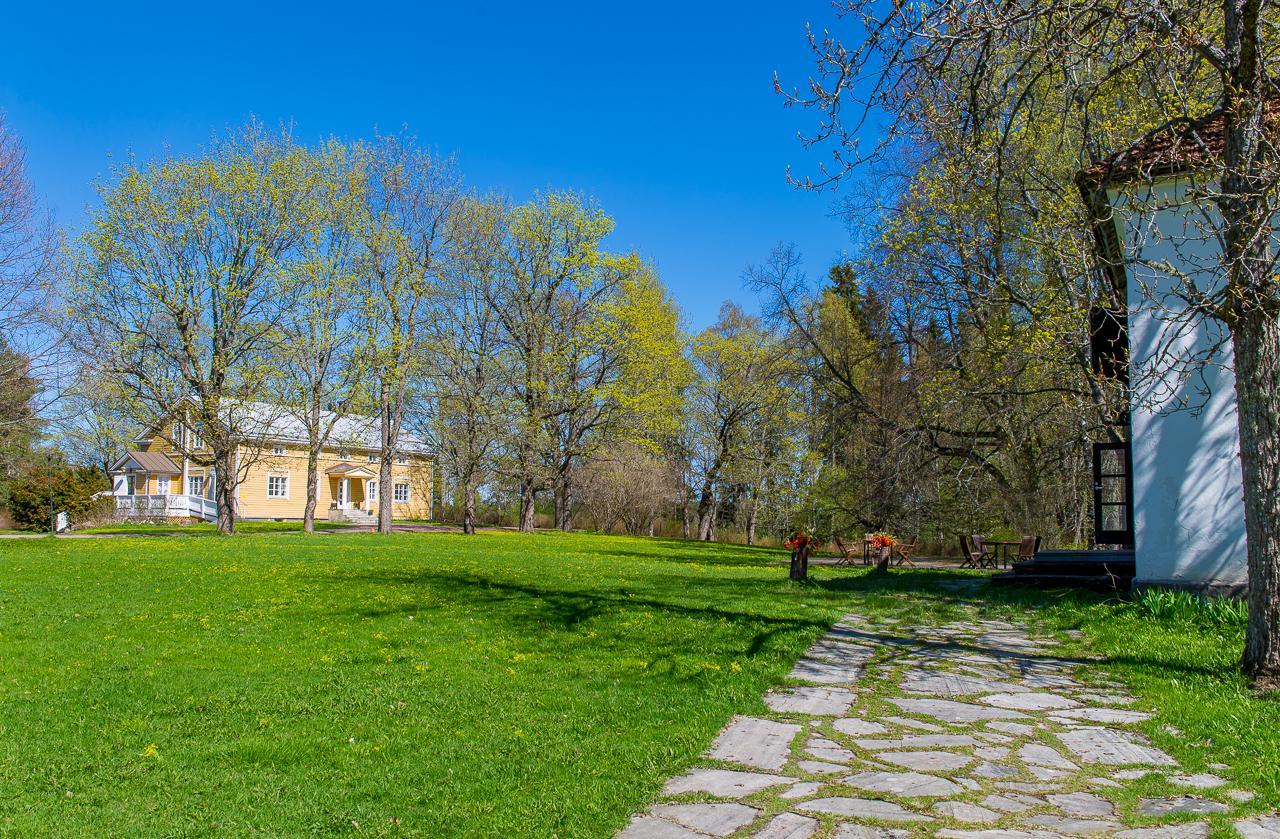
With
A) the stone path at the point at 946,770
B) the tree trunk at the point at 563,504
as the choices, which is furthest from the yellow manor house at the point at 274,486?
the stone path at the point at 946,770

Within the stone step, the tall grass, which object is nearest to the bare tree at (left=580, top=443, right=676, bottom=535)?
the stone step

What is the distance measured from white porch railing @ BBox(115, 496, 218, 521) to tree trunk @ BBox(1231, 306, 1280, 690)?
3962cm

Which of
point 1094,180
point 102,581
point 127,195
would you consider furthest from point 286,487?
point 1094,180

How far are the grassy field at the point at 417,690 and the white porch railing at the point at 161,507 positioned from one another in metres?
29.8

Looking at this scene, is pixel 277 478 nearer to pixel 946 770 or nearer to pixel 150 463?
pixel 150 463

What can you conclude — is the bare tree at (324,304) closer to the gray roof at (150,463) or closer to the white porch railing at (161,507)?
the white porch railing at (161,507)

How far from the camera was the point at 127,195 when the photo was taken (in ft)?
83.4

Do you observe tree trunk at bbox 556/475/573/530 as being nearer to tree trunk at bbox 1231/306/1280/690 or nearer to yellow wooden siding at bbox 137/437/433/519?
yellow wooden siding at bbox 137/437/433/519

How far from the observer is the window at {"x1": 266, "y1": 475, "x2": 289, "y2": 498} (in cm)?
4716

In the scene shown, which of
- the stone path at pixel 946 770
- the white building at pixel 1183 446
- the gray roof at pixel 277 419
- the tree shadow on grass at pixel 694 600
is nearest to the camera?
the stone path at pixel 946 770

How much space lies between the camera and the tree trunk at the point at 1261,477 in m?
6.14

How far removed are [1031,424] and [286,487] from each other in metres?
41.7

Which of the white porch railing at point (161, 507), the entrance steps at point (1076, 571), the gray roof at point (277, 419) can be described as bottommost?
the white porch railing at point (161, 507)

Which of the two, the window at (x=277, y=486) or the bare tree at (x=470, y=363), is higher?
the bare tree at (x=470, y=363)
